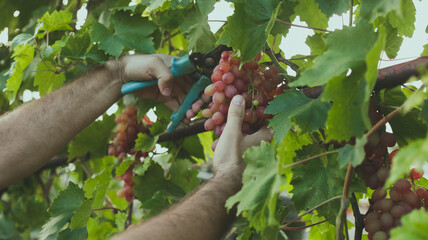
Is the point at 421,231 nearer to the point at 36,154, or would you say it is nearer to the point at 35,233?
the point at 36,154

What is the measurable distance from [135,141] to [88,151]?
38 centimetres

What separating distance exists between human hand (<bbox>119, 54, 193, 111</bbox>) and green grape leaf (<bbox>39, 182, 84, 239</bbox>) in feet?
1.22

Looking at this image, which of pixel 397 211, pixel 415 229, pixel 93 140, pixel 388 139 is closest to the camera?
pixel 415 229

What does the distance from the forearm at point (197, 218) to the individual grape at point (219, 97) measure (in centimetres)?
18

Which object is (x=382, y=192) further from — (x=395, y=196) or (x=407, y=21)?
(x=407, y=21)

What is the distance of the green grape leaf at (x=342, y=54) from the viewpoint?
2.41 feet

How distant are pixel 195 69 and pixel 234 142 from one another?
316 millimetres

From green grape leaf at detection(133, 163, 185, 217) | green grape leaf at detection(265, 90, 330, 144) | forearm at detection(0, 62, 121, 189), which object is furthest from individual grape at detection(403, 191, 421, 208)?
forearm at detection(0, 62, 121, 189)

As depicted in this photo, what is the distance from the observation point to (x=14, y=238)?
285cm

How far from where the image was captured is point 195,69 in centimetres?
129

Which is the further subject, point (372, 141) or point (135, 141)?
point (135, 141)

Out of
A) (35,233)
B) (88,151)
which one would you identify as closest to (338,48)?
(88,151)

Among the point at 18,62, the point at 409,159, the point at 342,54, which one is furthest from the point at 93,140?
the point at 409,159

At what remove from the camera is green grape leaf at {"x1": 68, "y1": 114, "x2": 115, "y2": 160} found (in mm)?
1894
